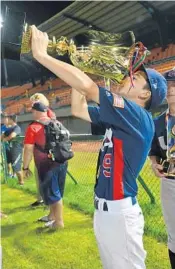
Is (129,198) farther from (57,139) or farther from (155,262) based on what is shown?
(57,139)

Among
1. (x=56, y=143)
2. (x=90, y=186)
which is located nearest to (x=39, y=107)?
(x=56, y=143)

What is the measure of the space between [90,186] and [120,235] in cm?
431

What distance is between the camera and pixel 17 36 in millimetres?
2062

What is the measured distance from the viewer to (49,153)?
4.29 m

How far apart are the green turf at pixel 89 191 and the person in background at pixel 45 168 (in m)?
0.74

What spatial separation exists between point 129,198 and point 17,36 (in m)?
1.18

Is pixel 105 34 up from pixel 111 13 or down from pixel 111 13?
down

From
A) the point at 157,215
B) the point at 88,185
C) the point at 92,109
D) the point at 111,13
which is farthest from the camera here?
the point at 111,13

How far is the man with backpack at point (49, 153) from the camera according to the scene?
167 inches

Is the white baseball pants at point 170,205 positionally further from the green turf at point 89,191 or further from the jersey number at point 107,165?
the green turf at point 89,191

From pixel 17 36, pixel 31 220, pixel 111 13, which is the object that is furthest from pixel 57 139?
pixel 111 13

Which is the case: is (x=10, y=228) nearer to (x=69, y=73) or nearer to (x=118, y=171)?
(x=118, y=171)

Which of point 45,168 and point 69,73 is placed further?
point 45,168

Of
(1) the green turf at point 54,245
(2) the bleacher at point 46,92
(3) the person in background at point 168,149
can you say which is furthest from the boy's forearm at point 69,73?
(2) the bleacher at point 46,92
